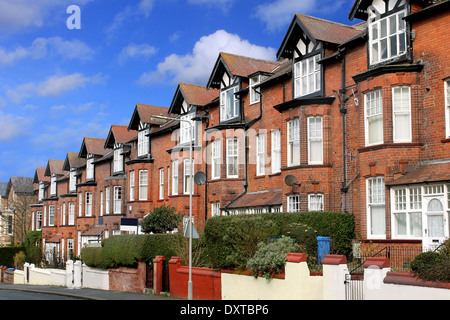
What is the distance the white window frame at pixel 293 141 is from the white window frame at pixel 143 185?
63.0 ft

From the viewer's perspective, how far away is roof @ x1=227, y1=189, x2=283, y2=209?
27.4 m

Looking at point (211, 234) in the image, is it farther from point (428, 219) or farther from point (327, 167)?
point (428, 219)

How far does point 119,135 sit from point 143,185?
7697 mm

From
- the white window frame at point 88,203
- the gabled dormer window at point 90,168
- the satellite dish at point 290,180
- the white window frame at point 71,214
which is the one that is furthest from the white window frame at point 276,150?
the white window frame at point 71,214

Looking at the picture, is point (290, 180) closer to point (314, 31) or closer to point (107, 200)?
point (314, 31)

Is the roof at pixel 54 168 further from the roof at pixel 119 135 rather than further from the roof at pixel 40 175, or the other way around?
the roof at pixel 119 135

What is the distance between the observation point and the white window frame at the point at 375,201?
21.1 meters

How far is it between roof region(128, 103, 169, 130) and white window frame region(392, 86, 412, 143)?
25.9 metres

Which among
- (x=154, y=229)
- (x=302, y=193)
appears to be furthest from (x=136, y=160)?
(x=302, y=193)

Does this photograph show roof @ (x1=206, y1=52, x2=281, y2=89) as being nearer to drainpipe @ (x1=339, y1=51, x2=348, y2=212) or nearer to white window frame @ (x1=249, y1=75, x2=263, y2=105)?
white window frame @ (x1=249, y1=75, x2=263, y2=105)

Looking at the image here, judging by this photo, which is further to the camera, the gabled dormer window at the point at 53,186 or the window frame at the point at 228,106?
the gabled dormer window at the point at 53,186

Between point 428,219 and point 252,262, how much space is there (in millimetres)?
6112

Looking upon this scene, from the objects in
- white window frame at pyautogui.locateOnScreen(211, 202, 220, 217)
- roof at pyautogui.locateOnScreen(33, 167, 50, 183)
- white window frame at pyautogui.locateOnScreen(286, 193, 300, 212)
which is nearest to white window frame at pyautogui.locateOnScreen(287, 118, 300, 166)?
white window frame at pyautogui.locateOnScreen(286, 193, 300, 212)

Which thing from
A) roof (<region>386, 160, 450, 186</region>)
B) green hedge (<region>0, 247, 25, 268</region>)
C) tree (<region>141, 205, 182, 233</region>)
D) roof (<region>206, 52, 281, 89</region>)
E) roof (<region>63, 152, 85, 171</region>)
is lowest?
green hedge (<region>0, 247, 25, 268</region>)
